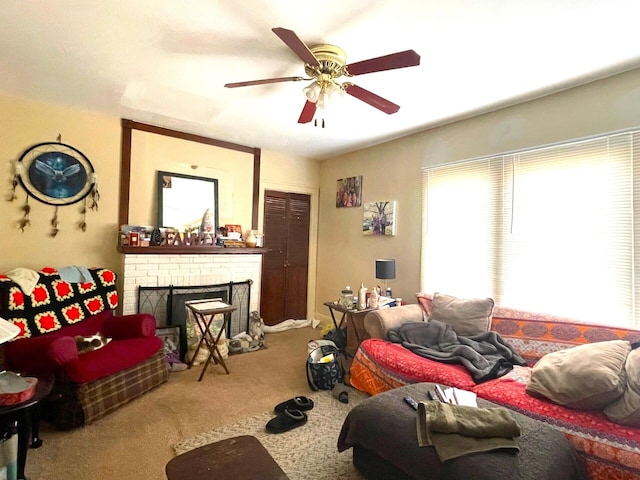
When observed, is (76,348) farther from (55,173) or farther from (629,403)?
(629,403)

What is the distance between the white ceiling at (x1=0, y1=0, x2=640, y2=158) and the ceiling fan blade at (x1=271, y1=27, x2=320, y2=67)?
220 millimetres

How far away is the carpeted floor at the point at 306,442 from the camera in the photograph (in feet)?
6.47

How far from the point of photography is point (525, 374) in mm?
2365

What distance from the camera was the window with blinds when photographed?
8.26 ft

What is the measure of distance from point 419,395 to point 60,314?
2861 millimetres

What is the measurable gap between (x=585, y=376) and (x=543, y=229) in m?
1.41

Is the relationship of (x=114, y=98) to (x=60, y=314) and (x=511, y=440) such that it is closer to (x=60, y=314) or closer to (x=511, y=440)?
(x=60, y=314)

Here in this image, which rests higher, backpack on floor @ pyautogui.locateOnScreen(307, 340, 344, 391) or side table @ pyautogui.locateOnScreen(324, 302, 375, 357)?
side table @ pyautogui.locateOnScreen(324, 302, 375, 357)

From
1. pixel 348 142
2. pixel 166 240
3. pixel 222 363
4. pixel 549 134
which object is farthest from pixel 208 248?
pixel 549 134

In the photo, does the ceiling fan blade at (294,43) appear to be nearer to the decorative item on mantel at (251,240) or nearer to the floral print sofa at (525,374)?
the floral print sofa at (525,374)

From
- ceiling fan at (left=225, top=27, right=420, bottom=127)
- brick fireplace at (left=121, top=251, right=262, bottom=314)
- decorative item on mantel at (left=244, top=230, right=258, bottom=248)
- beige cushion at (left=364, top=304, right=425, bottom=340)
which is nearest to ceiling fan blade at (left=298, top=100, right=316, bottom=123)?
ceiling fan at (left=225, top=27, right=420, bottom=127)

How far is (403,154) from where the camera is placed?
412 centimetres

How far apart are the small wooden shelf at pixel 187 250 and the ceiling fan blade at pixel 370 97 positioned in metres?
2.52

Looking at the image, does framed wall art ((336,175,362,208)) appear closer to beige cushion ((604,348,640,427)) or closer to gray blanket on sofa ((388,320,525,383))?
gray blanket on sofa ((388,320,525,383))
